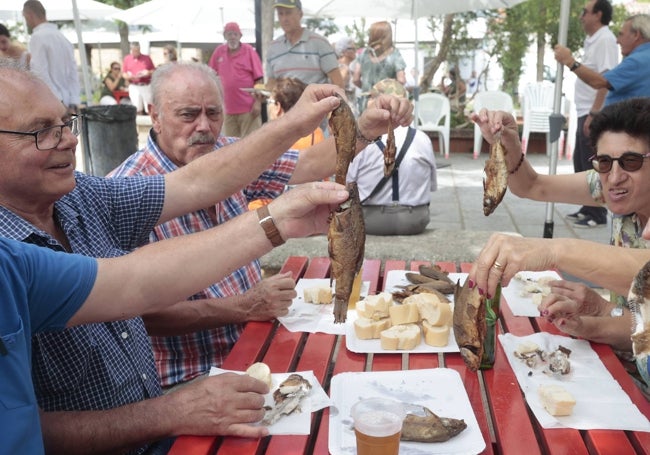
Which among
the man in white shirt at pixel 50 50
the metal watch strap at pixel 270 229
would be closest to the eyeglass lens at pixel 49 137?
the metal watch strap at pixel 270 229

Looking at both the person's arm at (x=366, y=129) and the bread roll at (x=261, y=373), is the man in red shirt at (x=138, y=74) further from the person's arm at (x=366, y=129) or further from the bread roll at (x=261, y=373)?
the bread roll at (x=261, y=373)

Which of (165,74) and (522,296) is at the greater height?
(165,74)

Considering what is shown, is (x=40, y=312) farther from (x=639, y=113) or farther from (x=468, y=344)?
(x=639, y=113)

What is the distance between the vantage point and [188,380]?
2.87 m

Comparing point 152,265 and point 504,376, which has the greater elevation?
point 152,265

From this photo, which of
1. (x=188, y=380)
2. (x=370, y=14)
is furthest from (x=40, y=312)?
(x=370, y=14)

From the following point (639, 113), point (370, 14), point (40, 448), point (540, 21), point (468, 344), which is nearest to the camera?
point (40, 448)

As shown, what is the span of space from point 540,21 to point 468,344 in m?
14.9

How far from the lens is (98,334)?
2.05 meters

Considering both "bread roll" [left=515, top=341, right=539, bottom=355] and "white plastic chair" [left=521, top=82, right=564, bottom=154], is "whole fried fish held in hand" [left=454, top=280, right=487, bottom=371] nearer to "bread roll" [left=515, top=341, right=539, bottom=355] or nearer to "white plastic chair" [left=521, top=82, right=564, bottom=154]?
"bread roll" [left=515, top=341, right=539, bottom=355]

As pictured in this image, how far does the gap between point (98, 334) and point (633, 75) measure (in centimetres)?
567

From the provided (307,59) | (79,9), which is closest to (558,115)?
(307,59)

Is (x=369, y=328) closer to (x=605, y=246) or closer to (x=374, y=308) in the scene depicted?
(x=374, y=308)

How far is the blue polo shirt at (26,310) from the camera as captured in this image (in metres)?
1.53
